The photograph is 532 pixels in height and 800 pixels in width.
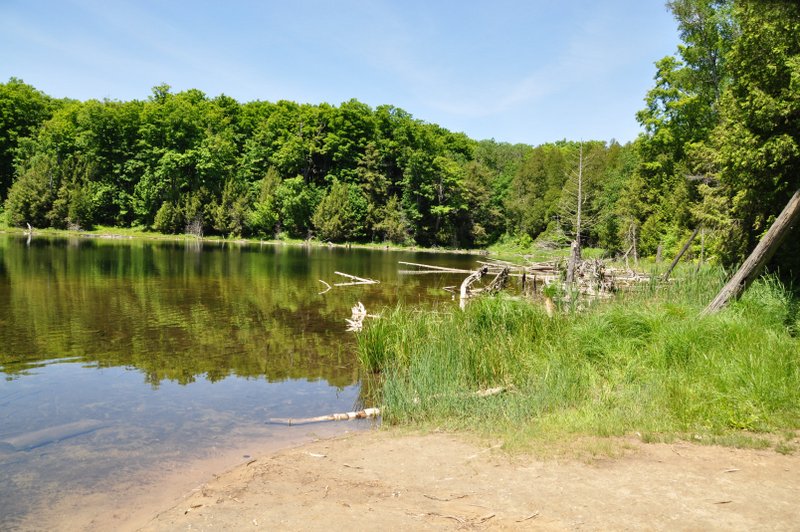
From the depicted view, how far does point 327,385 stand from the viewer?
11.1 metres

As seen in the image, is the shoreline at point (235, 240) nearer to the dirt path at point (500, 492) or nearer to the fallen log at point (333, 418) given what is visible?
the fallen log at point (333, 418)

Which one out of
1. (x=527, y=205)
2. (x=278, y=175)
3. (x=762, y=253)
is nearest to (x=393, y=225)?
(x=527, y=205)

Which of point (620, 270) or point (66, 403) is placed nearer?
point (66, 403)

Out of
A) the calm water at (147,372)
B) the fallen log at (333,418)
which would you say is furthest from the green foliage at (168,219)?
the fallen log at (333,418)

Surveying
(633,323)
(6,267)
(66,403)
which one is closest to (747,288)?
(633,323)

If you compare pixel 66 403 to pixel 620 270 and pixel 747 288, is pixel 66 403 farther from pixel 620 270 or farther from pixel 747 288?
pixel 620 270

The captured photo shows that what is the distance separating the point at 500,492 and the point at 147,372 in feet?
28.6

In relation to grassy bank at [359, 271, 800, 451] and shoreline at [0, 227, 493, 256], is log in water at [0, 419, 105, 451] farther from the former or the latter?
shoreline at [0, 227, 493, 256]

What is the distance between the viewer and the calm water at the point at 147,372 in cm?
709

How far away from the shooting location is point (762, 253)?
10547 mm

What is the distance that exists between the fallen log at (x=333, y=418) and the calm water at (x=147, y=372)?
0.25 meters

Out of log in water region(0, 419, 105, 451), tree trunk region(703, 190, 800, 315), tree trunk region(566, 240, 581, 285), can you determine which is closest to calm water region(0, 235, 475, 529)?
log in water region(0, 419, 105, 451)

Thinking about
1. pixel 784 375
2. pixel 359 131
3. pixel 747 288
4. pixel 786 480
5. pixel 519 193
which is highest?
pixel 359 131

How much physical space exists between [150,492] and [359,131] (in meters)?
78.4
